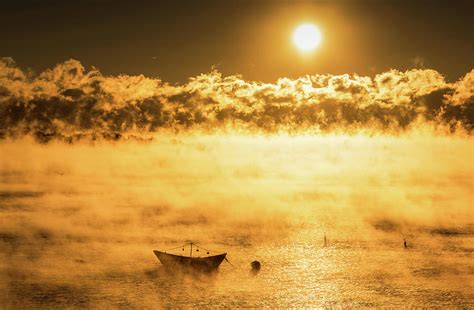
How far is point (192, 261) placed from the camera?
171m

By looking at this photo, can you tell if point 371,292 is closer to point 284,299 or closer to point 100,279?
point 284,299

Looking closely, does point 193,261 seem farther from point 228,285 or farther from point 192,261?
point 228,285

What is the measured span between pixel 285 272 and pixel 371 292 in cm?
3419

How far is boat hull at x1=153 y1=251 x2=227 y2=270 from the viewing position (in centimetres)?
17050

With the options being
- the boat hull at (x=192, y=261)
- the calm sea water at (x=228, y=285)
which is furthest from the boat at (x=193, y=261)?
the calm sea water at (x=228, y=285)

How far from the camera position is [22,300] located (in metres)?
143

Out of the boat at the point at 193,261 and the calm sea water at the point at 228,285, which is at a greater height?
the boat at the point at 193,261

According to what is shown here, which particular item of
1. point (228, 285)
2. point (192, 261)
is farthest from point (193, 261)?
point (228, 285)

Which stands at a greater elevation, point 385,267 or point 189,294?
point 385,267

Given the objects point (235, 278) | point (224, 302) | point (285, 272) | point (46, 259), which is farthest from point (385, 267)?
point (46, 259)

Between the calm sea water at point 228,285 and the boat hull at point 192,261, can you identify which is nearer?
the calm sea water at point 228,285

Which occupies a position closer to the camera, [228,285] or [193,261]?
[228,285]

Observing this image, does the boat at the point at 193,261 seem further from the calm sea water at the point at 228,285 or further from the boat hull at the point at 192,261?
the calm sea water at the point at 228,285

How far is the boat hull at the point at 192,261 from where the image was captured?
170m
